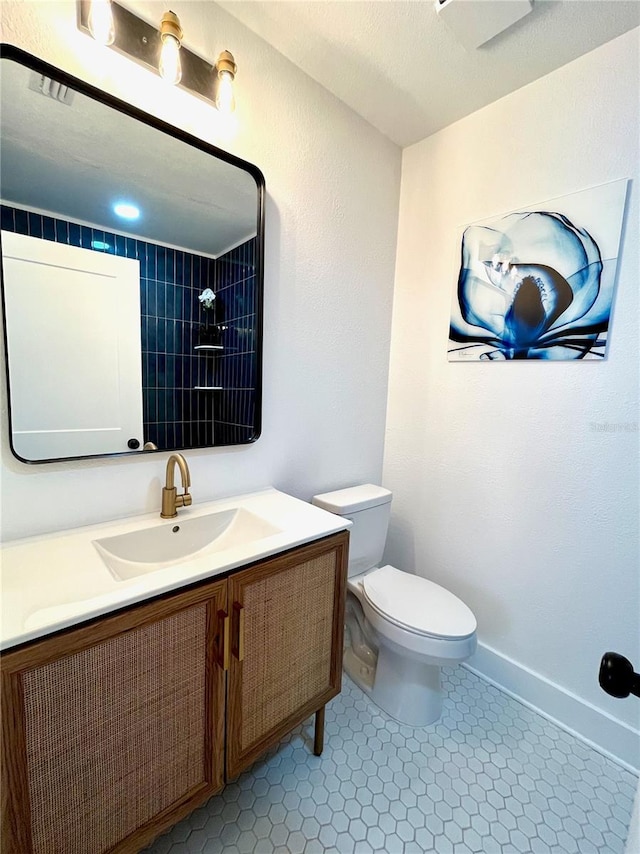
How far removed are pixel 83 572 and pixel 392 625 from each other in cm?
104

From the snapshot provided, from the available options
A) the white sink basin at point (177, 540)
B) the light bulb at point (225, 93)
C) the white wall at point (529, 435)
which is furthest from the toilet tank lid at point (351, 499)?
the light bulb at point (225, 93)

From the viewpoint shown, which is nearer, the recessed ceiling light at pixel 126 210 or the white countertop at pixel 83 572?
the white countertop at pixel 83 572

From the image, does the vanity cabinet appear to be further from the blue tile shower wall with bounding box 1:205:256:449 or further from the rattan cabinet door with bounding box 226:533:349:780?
the blue tile shower wall with bounding box 1:205:256:449

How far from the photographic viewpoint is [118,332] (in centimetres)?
110

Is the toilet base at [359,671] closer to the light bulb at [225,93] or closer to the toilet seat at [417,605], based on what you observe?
the toilet seat at [417,605]

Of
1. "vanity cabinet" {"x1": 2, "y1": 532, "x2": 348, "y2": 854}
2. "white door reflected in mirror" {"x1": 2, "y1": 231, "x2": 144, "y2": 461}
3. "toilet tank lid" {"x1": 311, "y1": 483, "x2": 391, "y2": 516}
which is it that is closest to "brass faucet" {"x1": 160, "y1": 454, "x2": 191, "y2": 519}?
"white door reflected in mirror" {"x1": 2, "y1": 231, "x2": 144, "y2": 461}

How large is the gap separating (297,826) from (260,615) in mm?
670

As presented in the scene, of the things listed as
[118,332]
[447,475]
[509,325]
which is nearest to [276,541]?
[118,332]

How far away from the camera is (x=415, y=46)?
1294 mm

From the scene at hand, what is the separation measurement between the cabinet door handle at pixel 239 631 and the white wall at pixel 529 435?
3.86 feet

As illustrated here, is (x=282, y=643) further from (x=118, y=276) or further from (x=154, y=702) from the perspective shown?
(x=118, y=276)

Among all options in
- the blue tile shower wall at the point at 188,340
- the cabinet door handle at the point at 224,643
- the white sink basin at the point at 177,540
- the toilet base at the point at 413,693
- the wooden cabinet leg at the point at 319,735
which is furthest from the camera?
the toilet base at the point at 413,693

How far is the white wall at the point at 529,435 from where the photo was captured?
130 centimetres

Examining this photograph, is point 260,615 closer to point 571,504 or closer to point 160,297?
point 160,297
